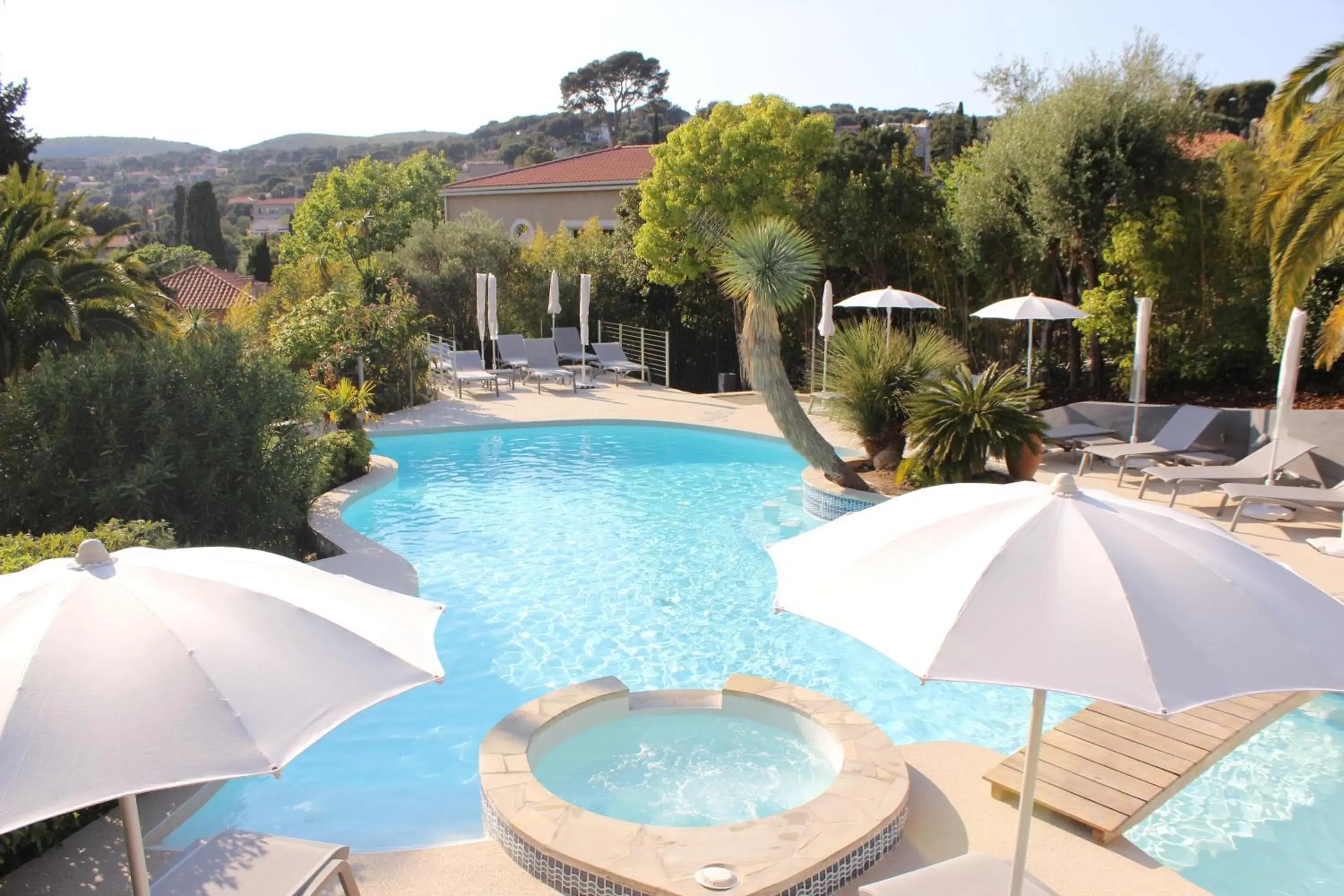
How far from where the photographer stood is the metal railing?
22.1 meters

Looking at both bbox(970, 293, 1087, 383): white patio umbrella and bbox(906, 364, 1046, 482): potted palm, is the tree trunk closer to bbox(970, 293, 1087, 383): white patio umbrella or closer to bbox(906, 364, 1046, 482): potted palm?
bbox(906, 364, 1046, 482): potted palm

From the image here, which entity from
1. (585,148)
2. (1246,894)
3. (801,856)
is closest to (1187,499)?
(1246,894)

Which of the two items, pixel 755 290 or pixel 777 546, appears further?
pixel 755 290

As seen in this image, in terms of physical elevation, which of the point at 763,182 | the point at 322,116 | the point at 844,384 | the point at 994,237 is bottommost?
the point at 844,384

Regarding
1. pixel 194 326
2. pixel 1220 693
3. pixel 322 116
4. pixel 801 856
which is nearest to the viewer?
pixel 1220 693

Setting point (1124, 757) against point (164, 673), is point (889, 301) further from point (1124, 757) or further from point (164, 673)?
point (164, 673)

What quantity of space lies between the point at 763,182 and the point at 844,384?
10.5m

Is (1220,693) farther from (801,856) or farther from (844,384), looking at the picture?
(844,384)

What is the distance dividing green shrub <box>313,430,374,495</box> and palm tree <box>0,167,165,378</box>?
101 inches

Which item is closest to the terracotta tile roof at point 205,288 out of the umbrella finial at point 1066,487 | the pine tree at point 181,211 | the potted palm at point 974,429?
the pine tree at point 181,211

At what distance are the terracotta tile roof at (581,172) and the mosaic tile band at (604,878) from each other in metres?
29.7

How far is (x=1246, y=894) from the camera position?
15.0 ft

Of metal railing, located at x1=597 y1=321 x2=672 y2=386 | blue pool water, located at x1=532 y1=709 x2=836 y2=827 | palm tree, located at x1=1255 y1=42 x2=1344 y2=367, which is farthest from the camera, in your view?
metal railing, located at x1=597 y1=321 x2=672 y2=386

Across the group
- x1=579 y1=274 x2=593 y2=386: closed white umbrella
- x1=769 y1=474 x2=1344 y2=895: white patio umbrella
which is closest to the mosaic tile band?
x1=769 y1=474 x2=1344 y2=895: white patio umbrella
